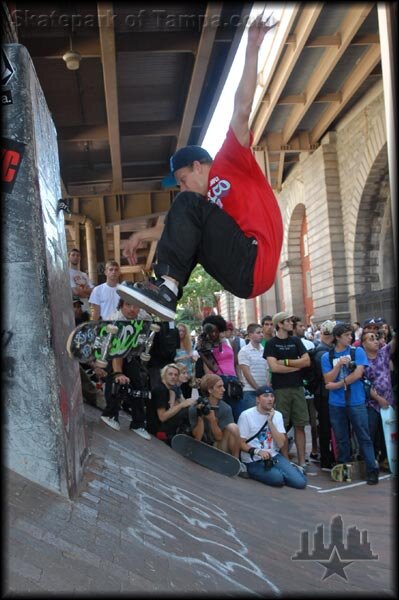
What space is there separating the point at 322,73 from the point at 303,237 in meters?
11.8

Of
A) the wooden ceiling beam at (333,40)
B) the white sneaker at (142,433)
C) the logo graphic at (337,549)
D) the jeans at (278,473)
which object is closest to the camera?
the logo graphic at (337,549)

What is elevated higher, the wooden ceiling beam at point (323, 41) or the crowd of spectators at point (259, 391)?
the wooden ceiling beam at point (323, 41)

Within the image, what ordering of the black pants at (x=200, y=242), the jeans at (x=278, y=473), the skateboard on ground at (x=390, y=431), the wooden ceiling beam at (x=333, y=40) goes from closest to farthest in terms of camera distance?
the black pants at (x=200, y=242) → the jeans at (x=278, y=473) → the skateboard on ground at (x=390, y=431) → the wooden ceiling beam at (x=333, y=40)

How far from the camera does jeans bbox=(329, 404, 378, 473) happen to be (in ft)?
23.8

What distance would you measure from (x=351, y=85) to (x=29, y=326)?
18.7 m

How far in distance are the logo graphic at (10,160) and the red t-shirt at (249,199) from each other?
128cm

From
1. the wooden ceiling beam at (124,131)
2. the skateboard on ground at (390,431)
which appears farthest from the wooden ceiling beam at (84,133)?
the skateboard on ground at (390,431)

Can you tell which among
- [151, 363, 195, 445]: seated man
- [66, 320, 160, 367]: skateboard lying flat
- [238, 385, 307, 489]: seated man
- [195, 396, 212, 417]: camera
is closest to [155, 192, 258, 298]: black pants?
[66, 320, 160, 367]: skateboard lying flat

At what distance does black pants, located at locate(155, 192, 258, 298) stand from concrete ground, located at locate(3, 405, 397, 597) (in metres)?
1.55

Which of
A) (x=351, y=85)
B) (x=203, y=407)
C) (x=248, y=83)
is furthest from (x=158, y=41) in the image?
(x=351, y=85)

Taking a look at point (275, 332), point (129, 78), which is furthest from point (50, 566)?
point (129, 78)

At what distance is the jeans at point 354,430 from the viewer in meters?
7.25

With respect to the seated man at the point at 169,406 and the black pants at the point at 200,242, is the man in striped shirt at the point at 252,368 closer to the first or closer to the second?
the seated man at the point at 169,406

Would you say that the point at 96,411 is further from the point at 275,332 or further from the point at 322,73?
the point at 322,73
